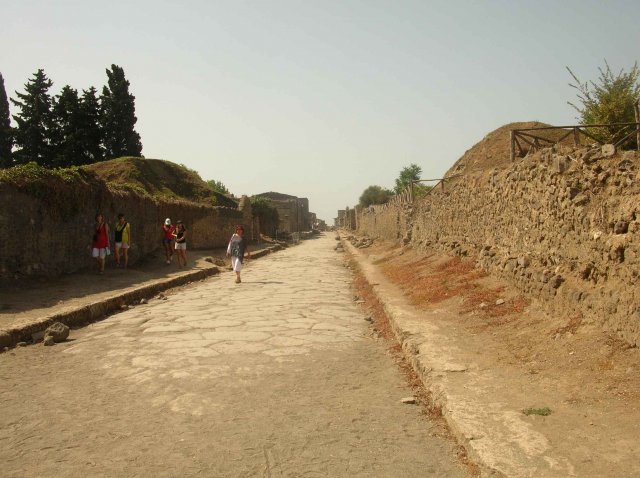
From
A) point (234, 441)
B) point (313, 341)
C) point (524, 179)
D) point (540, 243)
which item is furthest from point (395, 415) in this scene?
point (524, 179)

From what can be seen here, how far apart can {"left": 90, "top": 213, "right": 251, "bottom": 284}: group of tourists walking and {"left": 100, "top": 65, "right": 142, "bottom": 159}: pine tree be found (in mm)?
24586

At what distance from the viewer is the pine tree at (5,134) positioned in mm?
36031

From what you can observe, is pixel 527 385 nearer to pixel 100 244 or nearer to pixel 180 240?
pixel 100 244

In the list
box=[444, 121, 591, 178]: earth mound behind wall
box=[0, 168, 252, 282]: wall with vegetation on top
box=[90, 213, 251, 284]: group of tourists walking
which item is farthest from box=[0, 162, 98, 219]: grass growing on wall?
box=[444, 121, 591, 178]: earth mound behind wall

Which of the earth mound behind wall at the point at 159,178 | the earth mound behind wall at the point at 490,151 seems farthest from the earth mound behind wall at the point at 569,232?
the earth mound behind wall at the point at 490,151

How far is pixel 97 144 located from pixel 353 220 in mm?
36417

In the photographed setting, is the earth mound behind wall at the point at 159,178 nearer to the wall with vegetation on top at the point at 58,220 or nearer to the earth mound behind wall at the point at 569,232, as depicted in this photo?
the wall with vegetation on top at the point at 58,220

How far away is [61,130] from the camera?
3641cm

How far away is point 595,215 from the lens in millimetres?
5336

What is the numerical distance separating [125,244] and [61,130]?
26.9 meters

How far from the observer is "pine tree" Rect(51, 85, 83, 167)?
35.8 m

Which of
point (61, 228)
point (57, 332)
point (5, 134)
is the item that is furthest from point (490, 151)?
point (5, 134)

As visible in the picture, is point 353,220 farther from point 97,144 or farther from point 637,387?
point 637,387

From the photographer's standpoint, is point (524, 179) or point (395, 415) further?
point (524, 179)
